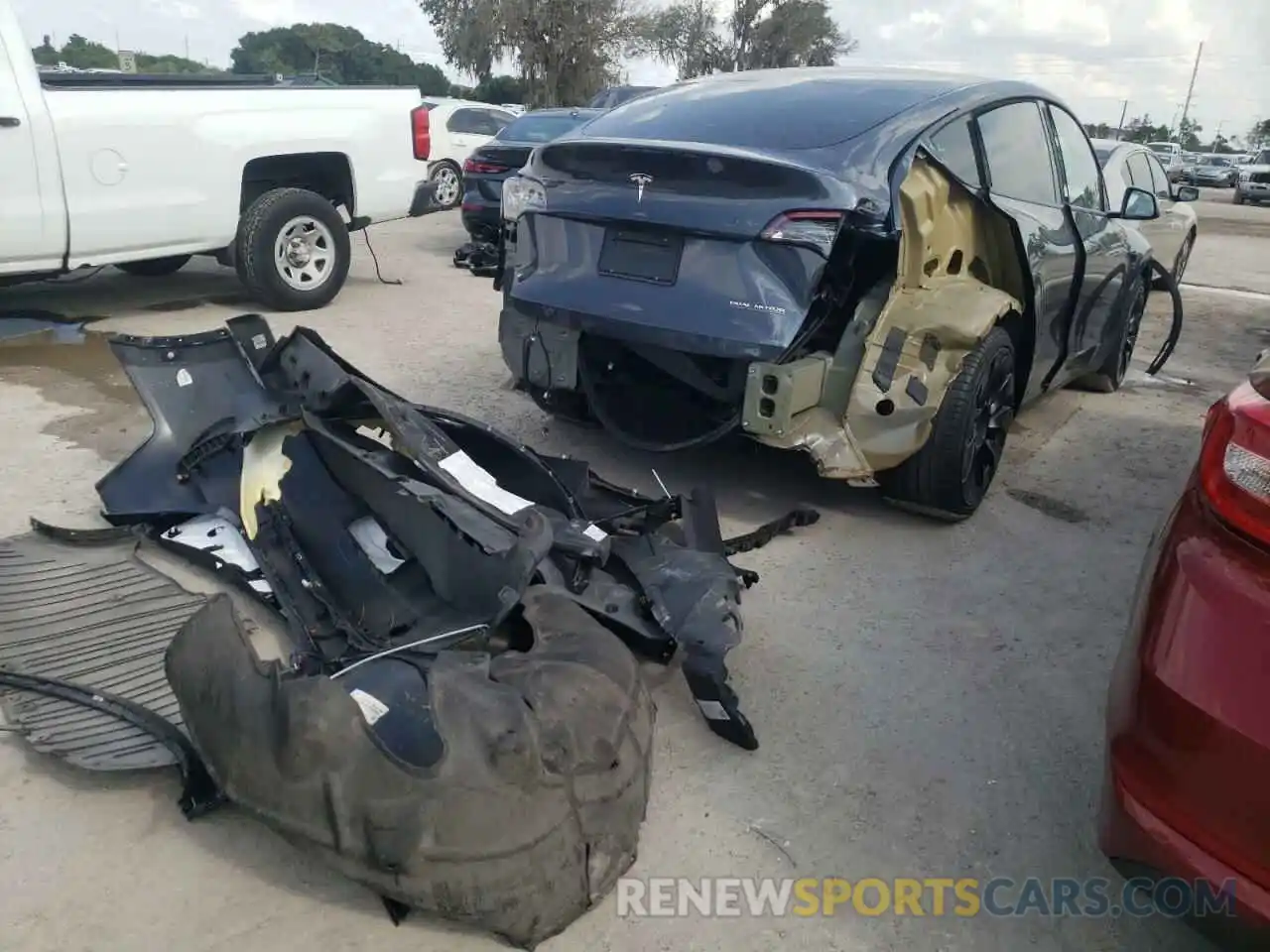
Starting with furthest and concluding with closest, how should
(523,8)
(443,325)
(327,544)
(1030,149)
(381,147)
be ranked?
(523,8), (381,147), (443,325), (1030,149), (327,544)

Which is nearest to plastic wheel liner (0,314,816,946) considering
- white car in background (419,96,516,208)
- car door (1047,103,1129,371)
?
car door (1047,103,1129,371)

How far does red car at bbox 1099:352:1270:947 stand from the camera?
1.69m

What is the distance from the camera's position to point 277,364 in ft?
12.6

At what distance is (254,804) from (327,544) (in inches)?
52.5

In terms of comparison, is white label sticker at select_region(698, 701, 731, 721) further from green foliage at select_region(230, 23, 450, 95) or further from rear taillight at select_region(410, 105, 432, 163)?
green foliage at select_region(230, 23, 450, 95)

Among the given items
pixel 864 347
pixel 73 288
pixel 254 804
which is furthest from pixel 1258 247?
pixel 254 804

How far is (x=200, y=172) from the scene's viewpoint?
6.84 m

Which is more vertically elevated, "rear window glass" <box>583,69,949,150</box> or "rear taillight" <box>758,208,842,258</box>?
"rear window glass" <box>583,69,949,150</box>

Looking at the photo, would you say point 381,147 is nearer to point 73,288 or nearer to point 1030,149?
point 73,288

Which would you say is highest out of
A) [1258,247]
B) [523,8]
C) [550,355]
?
[523,8]

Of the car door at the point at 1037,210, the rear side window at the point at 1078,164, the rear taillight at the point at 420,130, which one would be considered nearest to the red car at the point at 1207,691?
the car door at the point at 1037,210

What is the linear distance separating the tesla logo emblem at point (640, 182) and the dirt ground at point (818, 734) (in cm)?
129

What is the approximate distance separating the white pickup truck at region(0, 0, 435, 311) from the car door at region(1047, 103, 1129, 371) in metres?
5.09

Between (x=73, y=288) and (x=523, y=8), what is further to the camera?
(x=523, y=8)
